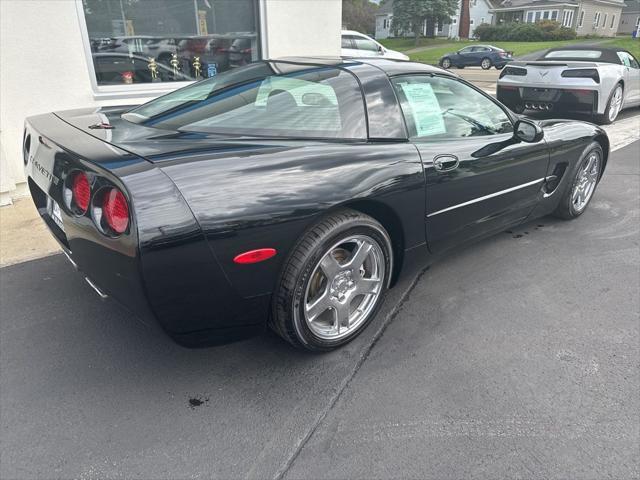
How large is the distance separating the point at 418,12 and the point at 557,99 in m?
44.6

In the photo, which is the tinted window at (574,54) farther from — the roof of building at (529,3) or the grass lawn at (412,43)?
the roof of building at (529,3)

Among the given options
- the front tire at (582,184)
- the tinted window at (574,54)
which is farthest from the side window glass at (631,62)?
the front tire at (582,184)

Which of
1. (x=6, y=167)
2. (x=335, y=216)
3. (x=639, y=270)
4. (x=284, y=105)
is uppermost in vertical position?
(x=284, y=105)

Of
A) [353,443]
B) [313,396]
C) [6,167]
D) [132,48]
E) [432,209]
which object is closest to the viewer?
[353,443]

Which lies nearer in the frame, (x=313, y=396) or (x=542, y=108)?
(x=313, y=396)

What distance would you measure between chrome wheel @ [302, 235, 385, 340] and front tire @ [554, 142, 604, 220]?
7.66ft

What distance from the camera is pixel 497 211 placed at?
3271 mm

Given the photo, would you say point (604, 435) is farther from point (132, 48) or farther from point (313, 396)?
point (132, 48)

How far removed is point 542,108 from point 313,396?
760cm

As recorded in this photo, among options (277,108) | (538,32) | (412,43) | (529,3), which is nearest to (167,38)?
(277,108)

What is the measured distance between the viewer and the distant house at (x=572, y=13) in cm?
4909

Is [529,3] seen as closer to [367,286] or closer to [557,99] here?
[557,99]

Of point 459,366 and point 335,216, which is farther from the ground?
point 335,216

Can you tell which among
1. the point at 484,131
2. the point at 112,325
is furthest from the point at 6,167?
the point at 484,131
